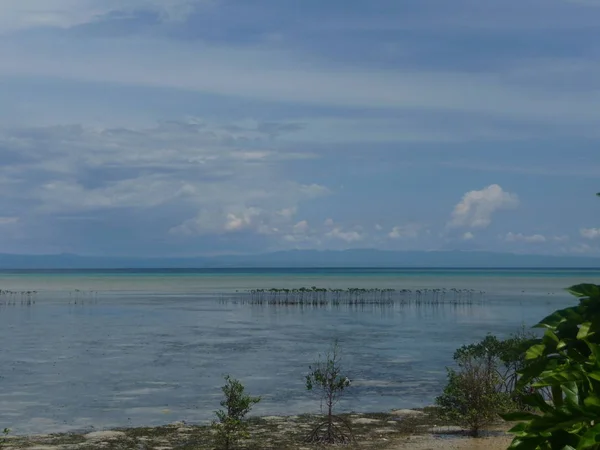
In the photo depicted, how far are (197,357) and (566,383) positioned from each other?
40.0 metres

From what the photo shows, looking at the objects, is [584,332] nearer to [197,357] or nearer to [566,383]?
[566,383]

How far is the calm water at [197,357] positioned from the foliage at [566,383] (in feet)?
73.8

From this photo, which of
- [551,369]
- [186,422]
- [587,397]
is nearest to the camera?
[587,397]

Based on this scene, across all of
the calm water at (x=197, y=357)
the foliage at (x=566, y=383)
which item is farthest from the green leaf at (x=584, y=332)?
the calm water at (x=197, y=357)

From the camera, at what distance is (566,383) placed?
2902mm

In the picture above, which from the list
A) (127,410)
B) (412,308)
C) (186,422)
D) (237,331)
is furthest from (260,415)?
(412,308)

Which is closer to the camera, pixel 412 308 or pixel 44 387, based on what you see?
pixel 44 387

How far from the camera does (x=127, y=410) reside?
2686cm

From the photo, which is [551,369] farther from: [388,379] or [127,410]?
[388,379]

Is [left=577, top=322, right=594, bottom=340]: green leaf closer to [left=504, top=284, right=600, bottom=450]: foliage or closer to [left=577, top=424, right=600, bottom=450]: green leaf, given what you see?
[left=504, top=284, right=600, bottom=450]: foliage

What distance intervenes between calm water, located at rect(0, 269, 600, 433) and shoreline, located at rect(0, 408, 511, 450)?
6.89 feet

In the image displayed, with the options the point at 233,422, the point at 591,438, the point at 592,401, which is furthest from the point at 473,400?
the point at 591,438

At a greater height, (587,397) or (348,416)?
(587,397)

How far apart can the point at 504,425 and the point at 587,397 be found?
2086 centimetres
